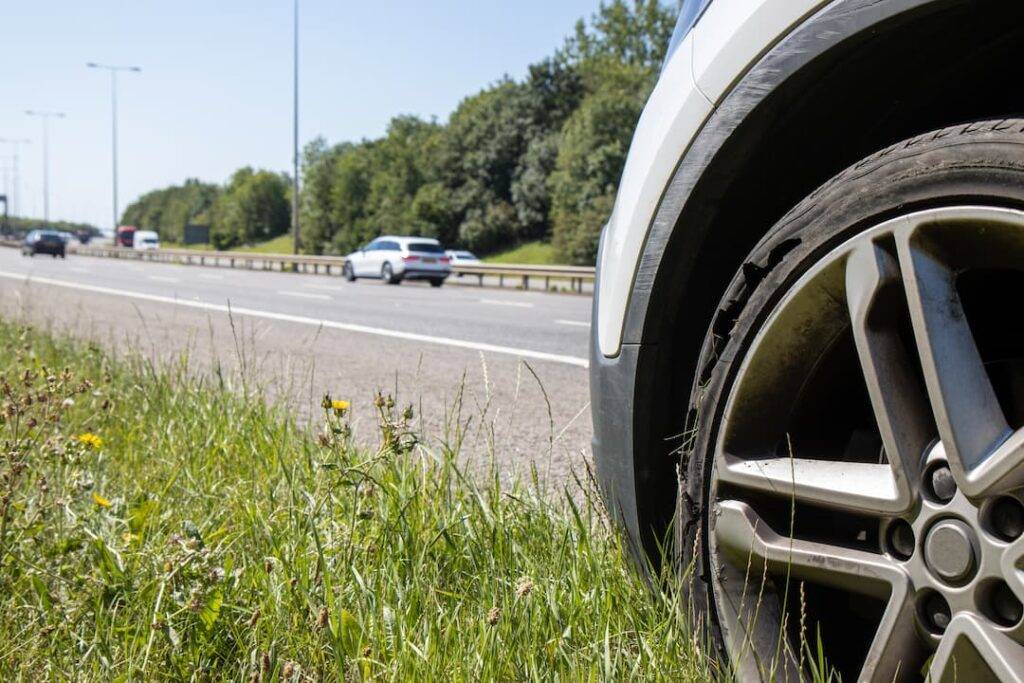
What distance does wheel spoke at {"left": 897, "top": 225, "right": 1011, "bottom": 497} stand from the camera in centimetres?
135

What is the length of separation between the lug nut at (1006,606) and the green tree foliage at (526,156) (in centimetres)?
5553

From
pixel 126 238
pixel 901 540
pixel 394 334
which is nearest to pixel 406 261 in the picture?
pixel 394 334

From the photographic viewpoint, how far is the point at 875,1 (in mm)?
1454

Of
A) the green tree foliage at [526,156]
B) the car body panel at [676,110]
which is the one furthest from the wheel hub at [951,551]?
the green tree foliage at [526,156]

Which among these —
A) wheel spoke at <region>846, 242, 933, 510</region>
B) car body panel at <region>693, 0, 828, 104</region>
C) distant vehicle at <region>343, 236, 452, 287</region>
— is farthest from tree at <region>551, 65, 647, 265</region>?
wheel spoke at <region>846, 242, 933, 510</region>

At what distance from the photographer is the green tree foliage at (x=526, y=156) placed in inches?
2457

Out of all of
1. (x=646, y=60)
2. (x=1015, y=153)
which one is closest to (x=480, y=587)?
(x=1015, y=153)

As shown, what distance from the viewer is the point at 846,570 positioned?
→ 5.01 feet

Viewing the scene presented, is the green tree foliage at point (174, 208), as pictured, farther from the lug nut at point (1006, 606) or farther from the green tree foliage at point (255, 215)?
the lug nut at point (1006, 606)

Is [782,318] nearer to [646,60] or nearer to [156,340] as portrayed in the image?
[156,340]

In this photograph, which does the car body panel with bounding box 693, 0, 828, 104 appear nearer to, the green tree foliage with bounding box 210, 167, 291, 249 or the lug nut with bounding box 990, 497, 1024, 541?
the lug nut with bounding box 990, 497, 1024, 541

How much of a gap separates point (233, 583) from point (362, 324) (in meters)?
9.10

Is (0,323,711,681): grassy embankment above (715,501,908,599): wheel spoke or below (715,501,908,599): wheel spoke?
below

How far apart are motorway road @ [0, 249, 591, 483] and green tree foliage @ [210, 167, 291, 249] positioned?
113 m
